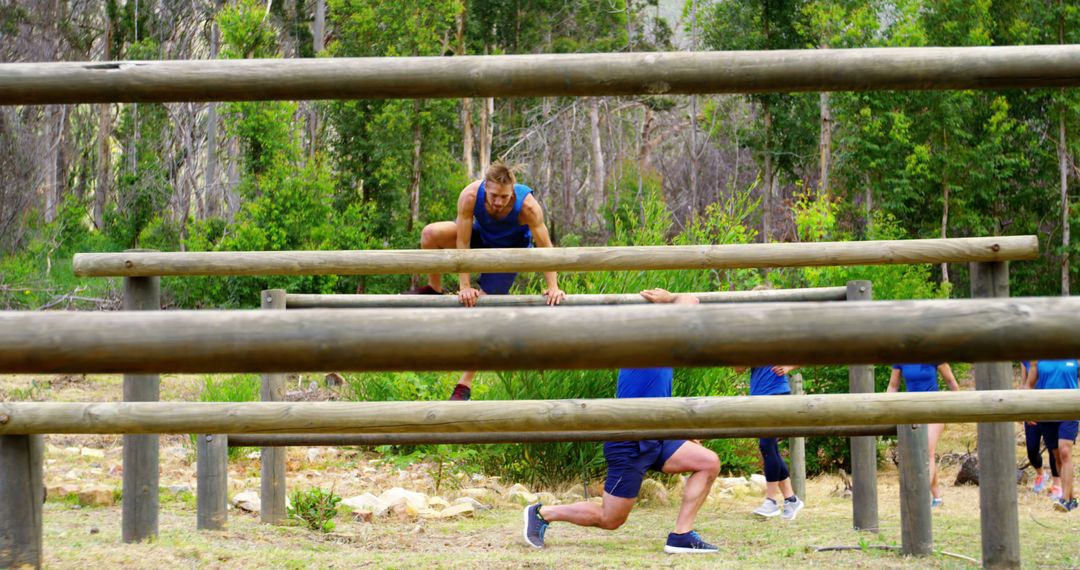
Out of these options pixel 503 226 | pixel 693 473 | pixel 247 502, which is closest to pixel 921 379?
pixel 693 473

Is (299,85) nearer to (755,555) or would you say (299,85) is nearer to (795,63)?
(795,63)

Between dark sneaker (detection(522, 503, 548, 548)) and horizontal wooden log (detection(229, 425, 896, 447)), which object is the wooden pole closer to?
horizontal wooden log (detection(229, 425, 896, 447))

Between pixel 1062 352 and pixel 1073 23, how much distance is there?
66.8 ft

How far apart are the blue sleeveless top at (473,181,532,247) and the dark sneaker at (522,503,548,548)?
4.96ft

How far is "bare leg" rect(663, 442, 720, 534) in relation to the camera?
522cm

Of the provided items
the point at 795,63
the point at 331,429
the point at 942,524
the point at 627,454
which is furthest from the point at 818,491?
the point at 795,63

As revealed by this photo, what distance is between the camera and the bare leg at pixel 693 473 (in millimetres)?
5219

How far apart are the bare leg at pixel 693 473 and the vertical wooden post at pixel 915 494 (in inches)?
39.4

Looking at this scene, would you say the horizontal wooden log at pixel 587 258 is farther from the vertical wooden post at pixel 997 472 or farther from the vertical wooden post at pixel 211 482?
the vertical wooden post at pixel 211 482

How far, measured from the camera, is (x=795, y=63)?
2.09 m

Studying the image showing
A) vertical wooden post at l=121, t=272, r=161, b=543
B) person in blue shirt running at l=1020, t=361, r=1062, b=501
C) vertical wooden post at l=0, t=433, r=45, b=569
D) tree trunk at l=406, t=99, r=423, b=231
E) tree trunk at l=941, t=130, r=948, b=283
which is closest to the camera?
vertical wooden post at l=0, t=433, r=45, b=569

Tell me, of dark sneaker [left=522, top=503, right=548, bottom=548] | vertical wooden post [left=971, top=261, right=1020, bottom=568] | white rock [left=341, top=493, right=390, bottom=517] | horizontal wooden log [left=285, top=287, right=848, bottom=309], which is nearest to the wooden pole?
horizontal wooden log [left=285, top=287, right=848, bottom=309]

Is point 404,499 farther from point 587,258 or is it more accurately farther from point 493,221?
point 587,258

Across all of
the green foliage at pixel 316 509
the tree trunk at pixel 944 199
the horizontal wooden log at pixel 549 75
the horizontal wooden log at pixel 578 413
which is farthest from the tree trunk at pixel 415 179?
the horizontal wooden log at pixel 549 75
